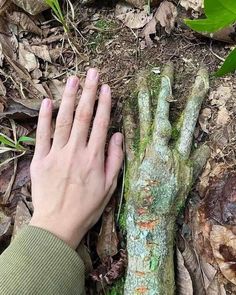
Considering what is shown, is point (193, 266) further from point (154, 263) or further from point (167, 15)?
point (167, 15)

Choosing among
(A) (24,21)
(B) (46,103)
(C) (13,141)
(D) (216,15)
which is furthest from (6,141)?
(D) (216,15)

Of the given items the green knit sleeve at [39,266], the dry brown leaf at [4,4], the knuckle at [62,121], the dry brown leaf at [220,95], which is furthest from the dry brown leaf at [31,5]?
the green knit sleeve at [39,266]

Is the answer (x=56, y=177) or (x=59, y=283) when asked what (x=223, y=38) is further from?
(x=59, y=283)

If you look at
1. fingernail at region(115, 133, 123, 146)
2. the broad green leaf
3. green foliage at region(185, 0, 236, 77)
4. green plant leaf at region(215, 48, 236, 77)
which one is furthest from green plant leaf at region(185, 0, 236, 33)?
the broad green leaf

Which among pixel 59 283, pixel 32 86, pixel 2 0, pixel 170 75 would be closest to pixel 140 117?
pixel 170 75

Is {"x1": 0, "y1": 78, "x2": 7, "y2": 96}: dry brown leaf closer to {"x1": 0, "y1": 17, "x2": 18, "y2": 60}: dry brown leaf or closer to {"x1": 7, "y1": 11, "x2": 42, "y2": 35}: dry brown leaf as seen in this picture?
{"x1": 0, "y1": 17, "x2": 18, "y2": 60}: dry brown leaf

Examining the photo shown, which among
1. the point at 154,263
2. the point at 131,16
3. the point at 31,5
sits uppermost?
the point at 31,5

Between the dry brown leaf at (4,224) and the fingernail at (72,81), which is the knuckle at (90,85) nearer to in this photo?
the fingernail at (72,81)
